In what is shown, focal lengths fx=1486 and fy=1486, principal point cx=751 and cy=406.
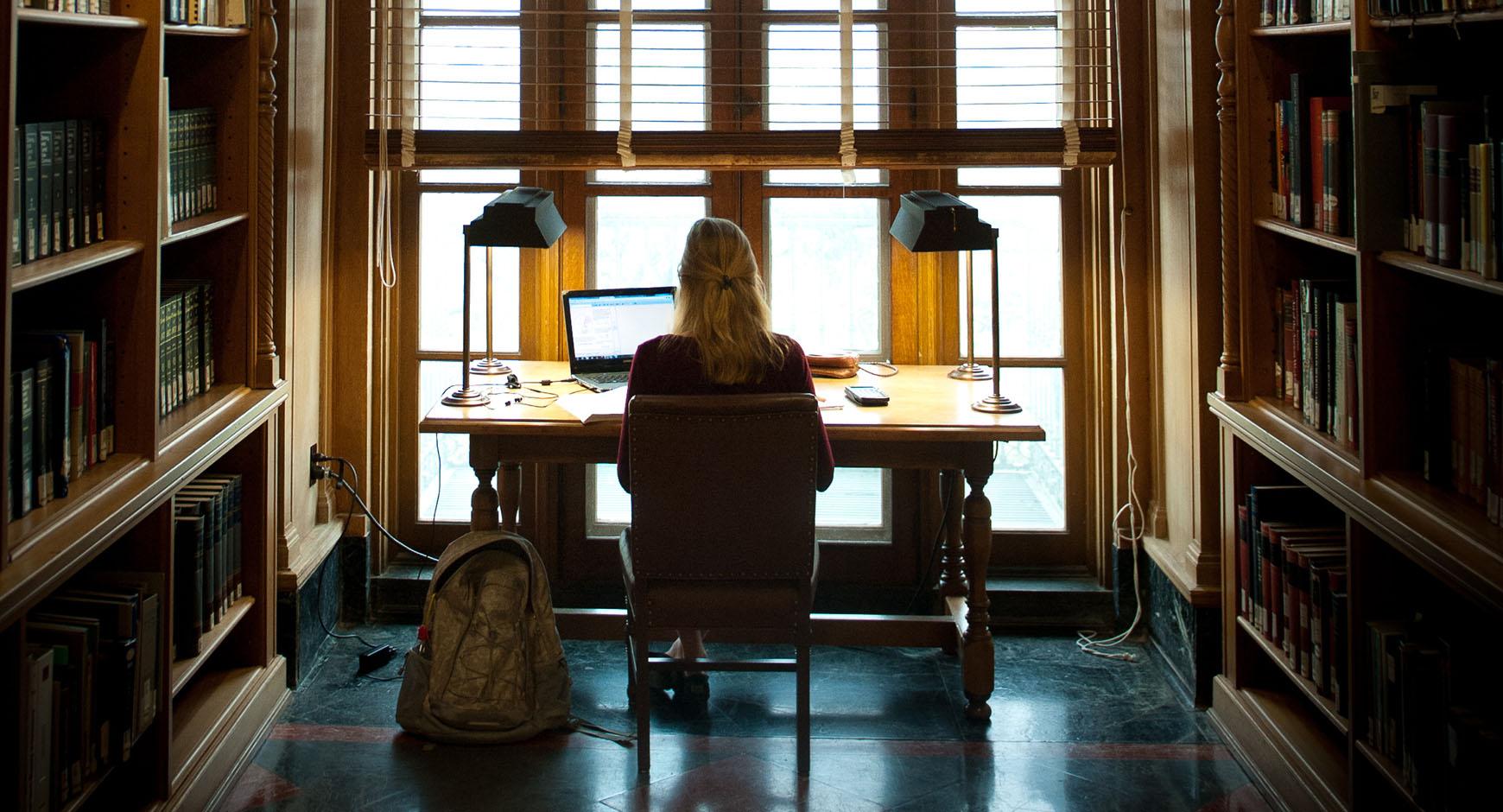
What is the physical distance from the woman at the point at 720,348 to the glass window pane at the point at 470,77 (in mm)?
1105

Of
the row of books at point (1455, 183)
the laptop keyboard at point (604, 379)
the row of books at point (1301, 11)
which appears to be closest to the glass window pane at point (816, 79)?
the laptop keyboard at point (604, 379)

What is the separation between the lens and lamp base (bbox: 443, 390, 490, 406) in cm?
367

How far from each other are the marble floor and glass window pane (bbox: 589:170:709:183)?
1.36m

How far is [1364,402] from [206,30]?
2425 millimetres

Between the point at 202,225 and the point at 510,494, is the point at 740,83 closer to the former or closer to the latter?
the point at 510,494

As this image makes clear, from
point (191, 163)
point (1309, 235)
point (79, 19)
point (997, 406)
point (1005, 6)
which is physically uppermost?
point (1005, 6)

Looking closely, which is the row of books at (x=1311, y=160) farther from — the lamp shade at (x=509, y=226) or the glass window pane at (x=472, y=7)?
the glass window pane at (x=472, y=7)

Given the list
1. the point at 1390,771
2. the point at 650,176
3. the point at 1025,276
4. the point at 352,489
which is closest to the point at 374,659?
the point at 352,489

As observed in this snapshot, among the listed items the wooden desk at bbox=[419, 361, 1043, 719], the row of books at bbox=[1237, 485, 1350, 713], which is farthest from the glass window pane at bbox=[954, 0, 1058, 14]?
the row of books at bbox=[1237, 485, 1350, 713]

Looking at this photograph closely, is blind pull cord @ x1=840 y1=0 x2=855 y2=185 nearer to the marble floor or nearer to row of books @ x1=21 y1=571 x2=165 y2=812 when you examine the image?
the marble floor

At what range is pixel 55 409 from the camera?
2.48 m

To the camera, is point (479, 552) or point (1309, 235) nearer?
point (1309, 235)

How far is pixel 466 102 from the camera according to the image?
13.7ft

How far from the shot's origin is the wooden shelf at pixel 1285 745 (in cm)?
290
